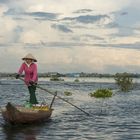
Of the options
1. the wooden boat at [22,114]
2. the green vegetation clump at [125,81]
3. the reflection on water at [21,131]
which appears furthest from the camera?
the green vegetation clump at [125,81]

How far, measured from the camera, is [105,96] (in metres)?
43.4

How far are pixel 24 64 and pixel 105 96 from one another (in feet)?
75.9

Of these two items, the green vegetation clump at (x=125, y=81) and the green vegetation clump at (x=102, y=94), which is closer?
the green vegetation clump at (x=102, y=94)

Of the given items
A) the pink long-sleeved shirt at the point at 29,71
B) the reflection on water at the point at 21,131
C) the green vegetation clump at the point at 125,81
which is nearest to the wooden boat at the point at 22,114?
the reflection on water at the point at 21,131

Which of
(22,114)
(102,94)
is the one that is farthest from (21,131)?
(102,94)

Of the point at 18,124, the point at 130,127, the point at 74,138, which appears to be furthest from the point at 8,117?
the point at 130,127

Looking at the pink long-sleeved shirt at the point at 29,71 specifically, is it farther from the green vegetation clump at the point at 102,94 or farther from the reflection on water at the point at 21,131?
the green vegetation clump at the point at 102,94

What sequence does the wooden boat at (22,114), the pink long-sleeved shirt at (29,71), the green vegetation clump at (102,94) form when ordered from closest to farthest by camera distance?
the wooden boat at (22,114), the pink long-sleeved shirt at (29,71), the green vegetation clump at (102,94)

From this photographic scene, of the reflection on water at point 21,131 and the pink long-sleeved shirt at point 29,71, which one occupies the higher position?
the pink long-sleeved shirt at point 29,71

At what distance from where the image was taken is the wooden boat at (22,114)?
19078 millimetres

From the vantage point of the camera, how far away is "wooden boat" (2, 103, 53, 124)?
19.1 m

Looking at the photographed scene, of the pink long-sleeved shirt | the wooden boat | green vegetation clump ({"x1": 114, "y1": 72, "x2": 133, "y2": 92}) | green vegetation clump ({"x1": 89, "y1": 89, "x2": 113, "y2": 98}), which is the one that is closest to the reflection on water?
the wooden boat

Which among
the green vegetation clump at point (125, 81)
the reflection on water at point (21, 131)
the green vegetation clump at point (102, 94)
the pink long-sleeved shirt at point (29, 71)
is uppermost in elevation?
Result: the pink long-sleeved shirt at point (29, 71)

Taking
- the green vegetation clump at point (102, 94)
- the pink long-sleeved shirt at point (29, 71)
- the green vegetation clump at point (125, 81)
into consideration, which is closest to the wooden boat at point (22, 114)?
the pink long-sleeved shirt at point (29, 71)
